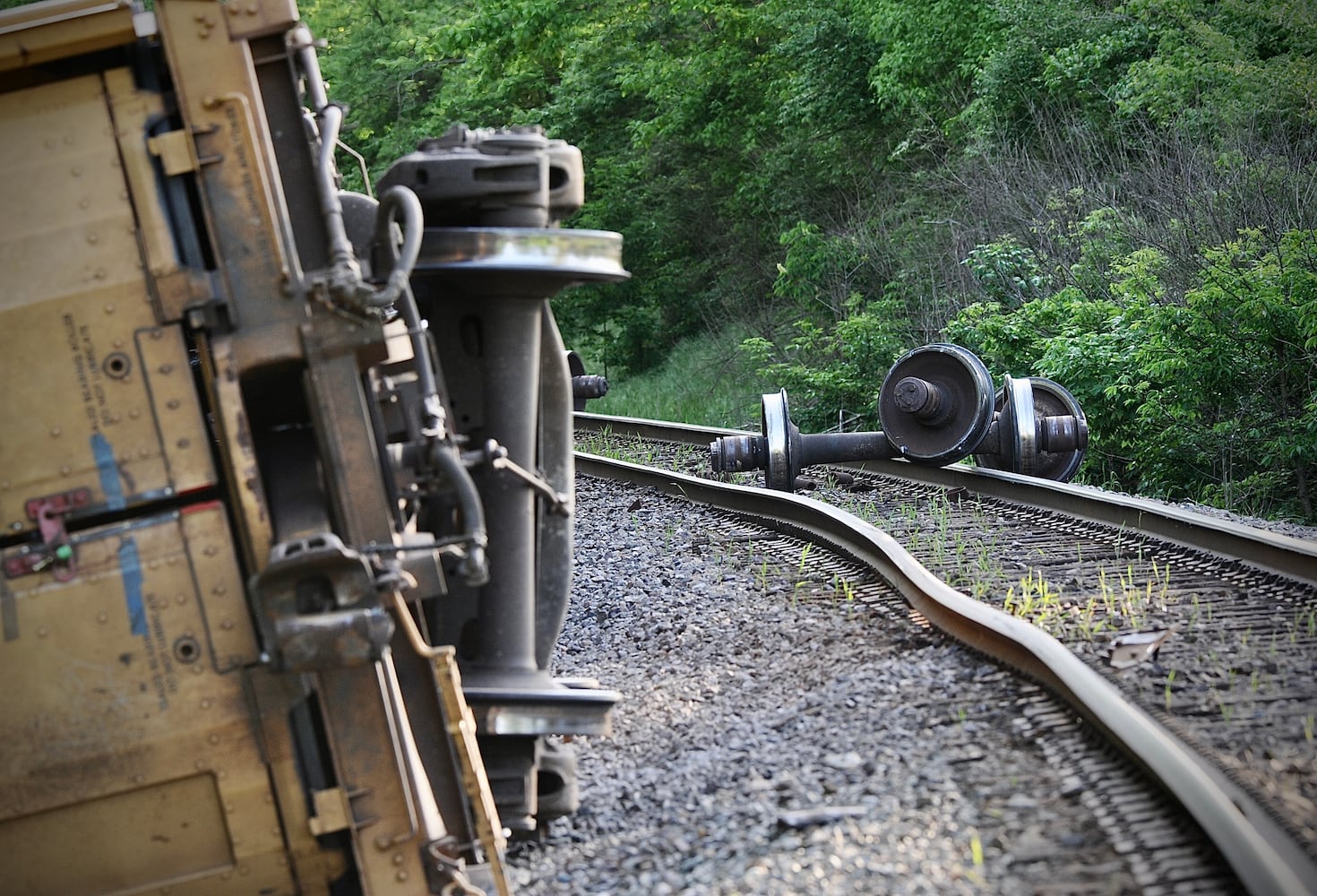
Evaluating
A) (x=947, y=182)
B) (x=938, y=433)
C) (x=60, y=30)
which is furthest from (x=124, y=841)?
(x=947, y=182)

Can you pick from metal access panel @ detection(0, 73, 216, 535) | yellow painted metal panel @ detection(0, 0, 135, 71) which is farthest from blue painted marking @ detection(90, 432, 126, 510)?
yellow painted metal panel @ detection(0, 0, 135, 71)

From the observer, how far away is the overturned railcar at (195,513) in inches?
133

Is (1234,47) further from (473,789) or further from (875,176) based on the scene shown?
(473,789)

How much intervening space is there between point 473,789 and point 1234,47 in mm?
14739

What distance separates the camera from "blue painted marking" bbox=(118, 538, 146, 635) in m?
3.42

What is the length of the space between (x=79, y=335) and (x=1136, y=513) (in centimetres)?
547

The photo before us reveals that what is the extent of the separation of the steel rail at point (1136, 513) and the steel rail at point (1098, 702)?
1288 mm

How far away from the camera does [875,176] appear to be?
69.7 ft

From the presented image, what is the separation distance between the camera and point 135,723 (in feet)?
11.2

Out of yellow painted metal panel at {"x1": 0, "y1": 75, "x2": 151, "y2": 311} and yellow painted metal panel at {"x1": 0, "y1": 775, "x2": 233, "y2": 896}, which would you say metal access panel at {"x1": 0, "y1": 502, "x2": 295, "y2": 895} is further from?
yellow painted metal panel at {"x1": 0, "y1": 75, "x2": 151, "y2": 311}

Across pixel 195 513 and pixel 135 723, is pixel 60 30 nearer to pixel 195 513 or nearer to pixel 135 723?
pixel 195 513

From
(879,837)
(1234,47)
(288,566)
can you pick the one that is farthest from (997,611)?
(1234,47)

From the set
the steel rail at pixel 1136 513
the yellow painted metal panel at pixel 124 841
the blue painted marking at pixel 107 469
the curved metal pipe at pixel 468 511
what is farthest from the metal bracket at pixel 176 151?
the steel rail at pixel 1136 513

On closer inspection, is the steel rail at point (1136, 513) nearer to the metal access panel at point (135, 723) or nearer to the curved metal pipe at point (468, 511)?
the curved metal pipe at point (468, 511)
